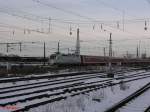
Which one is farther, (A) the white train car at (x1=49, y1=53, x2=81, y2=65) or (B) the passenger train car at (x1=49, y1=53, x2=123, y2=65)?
(B) the passenger train car at (x1=49, y1=53, x2=123, y2=65)

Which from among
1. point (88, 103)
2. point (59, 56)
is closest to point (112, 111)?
point (88, 103)

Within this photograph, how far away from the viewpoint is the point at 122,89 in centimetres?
2475

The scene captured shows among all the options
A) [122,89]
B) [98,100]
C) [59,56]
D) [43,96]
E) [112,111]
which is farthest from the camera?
[59,56]

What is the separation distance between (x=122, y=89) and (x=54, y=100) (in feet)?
29.8

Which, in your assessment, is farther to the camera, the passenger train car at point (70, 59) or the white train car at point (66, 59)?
the passenger train car at point (70, 59)

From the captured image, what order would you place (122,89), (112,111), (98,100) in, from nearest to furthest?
(112,111), (98,100), (122,89)

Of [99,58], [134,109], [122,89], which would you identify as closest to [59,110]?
[134,109]

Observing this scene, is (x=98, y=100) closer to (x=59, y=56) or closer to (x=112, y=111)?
(x=112, y=111)

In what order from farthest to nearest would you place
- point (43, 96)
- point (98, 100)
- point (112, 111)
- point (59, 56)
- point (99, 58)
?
point (99, 58) < point (59, 56) < point (43, 96) < point (98, 100) < point (112, 111)

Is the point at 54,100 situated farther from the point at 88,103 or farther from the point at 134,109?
the point at 134,109

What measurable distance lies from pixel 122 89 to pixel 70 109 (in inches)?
453

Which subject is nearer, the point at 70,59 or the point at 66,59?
the point at 70,59

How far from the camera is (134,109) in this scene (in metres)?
14.3

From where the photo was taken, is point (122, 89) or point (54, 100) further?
point (122, 89)
